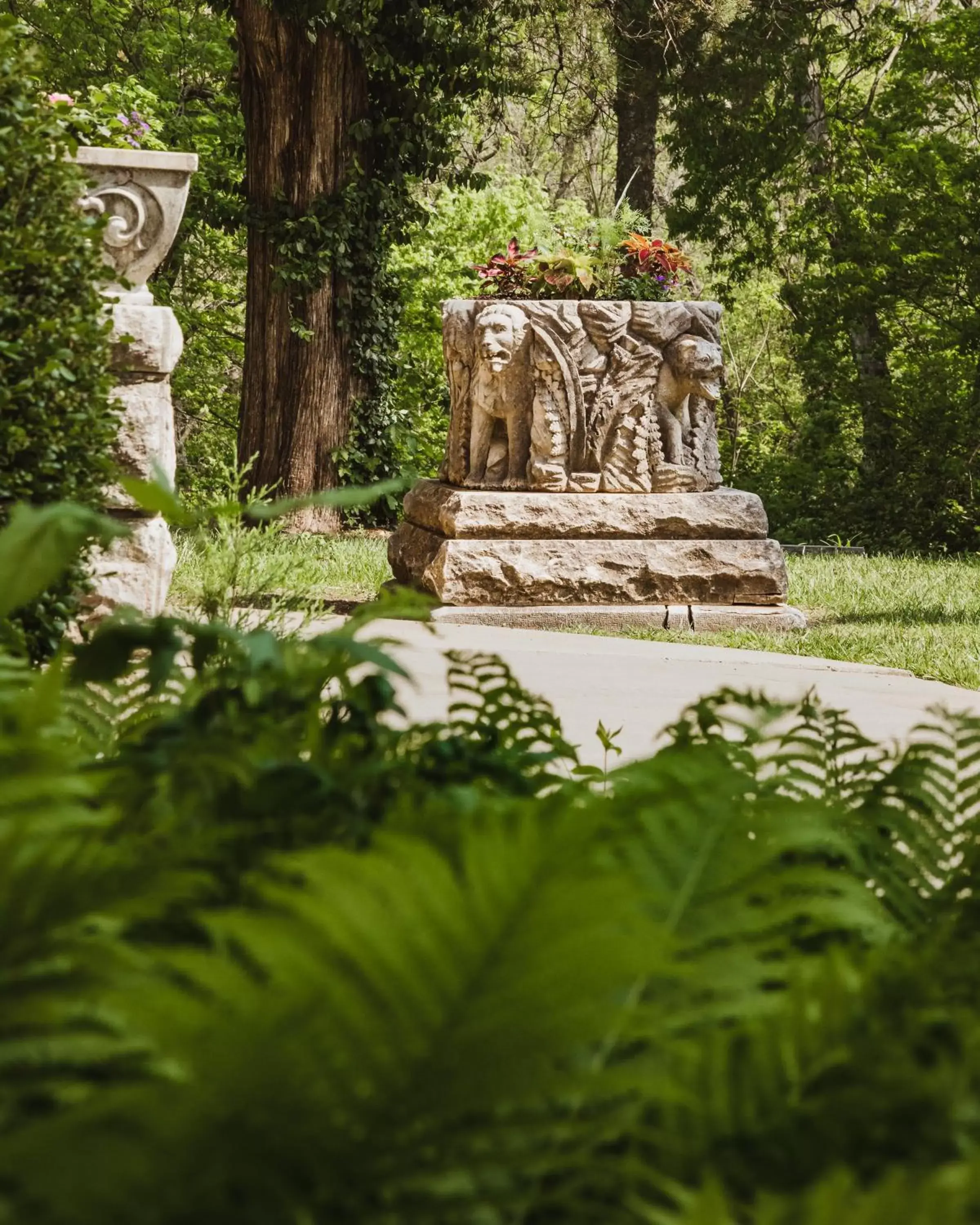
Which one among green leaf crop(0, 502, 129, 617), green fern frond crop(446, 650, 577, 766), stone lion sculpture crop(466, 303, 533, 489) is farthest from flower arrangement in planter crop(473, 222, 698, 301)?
green leaf crop(0, 502, 129, 617)

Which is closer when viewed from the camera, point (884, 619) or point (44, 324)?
point (44, 324)

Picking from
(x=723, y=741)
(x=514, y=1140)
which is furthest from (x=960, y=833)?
(x=514, y=1140)

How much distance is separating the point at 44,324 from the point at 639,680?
10.3ft

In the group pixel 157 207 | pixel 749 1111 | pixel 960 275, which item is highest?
pixel 960 275

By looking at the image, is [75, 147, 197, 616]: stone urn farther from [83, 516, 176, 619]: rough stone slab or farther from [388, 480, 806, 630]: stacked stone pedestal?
[388, 480, 806, 630]: stacked stone pedestal

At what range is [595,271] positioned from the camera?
940 centimetres

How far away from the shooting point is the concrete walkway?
5324mm

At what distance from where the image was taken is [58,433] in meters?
3.99

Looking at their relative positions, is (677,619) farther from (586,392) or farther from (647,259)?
(647,259)

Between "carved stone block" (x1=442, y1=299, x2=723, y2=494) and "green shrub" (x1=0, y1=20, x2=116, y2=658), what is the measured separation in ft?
16.3

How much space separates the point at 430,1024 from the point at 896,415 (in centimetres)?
1648

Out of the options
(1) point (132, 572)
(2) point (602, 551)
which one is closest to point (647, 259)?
(2) point (602, 551)

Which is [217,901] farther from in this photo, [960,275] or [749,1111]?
[960,275]

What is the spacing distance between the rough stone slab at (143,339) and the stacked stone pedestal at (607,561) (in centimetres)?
298
